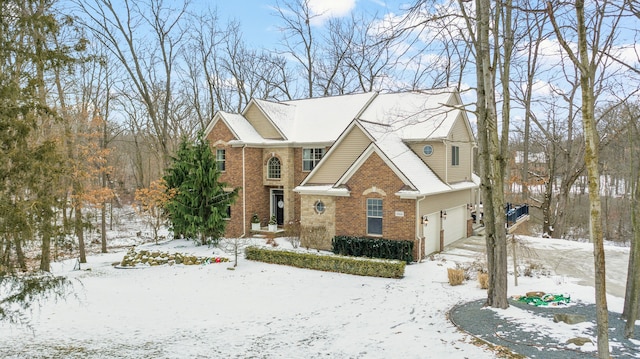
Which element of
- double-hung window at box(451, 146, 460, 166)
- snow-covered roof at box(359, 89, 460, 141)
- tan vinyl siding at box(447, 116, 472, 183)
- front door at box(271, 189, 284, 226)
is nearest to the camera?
snow-covered roof at box(359, 89, 460, 141)

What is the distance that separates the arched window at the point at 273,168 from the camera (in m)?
23.5

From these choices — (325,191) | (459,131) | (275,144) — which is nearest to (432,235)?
(325,191)

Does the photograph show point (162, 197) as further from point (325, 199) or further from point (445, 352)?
point (445, 352)

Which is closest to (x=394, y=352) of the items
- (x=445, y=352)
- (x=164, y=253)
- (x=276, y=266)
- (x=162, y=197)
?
(x=445, y=352)

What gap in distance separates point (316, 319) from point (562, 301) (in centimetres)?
610

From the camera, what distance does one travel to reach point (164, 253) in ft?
60.5

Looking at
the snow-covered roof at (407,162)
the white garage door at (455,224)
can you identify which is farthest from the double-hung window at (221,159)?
the white garage door at (455,224)

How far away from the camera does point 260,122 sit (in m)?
24.1

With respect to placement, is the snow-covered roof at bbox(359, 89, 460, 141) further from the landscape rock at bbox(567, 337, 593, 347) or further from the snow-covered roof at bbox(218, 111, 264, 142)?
the landscape rock at bbox(567, 337, 593, 347)

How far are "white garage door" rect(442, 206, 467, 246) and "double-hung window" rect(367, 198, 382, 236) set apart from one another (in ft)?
11.9

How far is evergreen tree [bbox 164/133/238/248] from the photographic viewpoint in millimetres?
19531

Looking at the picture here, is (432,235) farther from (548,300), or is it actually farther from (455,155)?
(548,300)

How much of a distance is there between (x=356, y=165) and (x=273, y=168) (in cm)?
716

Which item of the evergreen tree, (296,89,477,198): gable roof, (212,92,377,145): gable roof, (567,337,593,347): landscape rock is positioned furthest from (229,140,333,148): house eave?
(567,337,593,347): landscape rock
